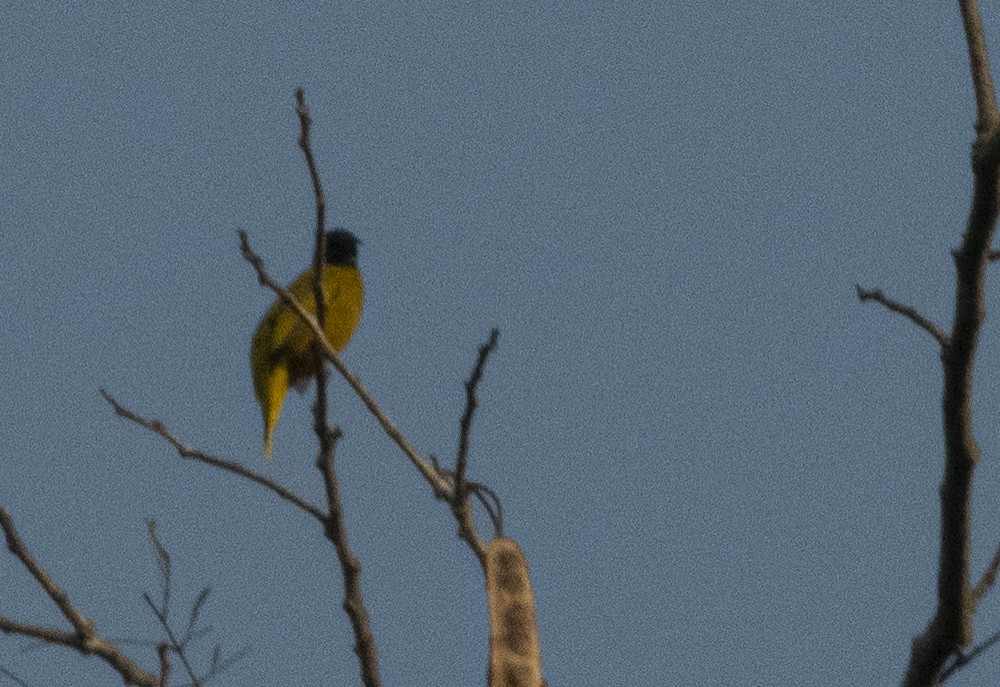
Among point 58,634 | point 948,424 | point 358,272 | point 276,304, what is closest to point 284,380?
point 276,304

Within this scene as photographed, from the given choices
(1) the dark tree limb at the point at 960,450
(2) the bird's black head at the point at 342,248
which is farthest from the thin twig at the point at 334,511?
(2) the bird's black head at the point at 342,248

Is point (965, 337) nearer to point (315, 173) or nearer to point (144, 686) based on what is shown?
point (315, 173)

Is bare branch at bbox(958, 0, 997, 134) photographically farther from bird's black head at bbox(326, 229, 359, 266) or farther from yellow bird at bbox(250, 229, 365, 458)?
bird's black head at bbox(326, 229, 359, 266)

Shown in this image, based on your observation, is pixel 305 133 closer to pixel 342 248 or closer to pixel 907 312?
pixel 907 312

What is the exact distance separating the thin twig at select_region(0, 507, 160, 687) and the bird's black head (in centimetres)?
656

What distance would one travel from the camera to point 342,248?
32.9 feet

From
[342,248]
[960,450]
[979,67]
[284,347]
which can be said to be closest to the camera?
[960,450]

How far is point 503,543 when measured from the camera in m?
3.20

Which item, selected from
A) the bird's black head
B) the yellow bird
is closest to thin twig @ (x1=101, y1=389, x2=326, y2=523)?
the yellow bird

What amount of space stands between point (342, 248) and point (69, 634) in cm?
706

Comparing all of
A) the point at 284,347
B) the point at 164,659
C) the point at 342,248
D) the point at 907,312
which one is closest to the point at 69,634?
the point at 164,659

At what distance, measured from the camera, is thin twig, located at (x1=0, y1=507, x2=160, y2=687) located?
2908mm

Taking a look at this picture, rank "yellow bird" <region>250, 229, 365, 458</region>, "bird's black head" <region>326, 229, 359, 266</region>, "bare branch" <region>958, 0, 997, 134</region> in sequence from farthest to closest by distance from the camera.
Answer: "bird's black head" <region>326, 229, 359, 266</region> < "yellow bird" <region>250, 229, 365, 458</region> < "bare branch" <region>958, 0, 997, 134</region>

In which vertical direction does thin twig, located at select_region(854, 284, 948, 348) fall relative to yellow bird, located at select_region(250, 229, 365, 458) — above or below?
below
